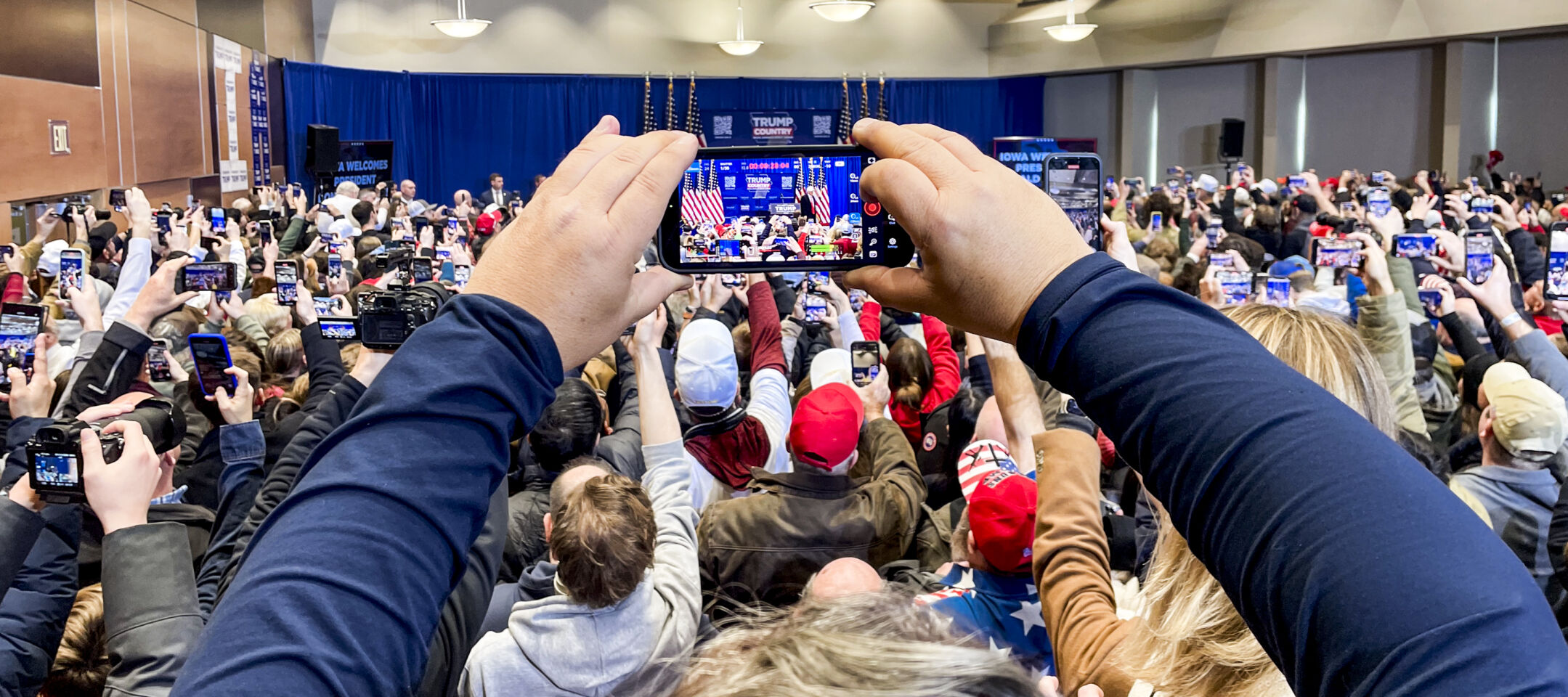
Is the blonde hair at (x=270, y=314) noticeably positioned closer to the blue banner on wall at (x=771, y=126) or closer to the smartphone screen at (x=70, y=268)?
the smartphone screen at (x=70, y=268)

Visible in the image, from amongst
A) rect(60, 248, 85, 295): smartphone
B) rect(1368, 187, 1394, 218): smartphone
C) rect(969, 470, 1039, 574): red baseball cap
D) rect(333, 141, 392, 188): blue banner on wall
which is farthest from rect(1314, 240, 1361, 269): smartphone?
rect(333, 141, 392, 188): blue banner on wall

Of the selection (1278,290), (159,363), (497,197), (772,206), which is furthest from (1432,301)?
(497,197)

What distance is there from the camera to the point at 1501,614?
1.50 ft

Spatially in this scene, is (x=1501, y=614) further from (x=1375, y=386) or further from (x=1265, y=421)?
(x=1375, y=386)

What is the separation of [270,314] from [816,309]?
206 cm

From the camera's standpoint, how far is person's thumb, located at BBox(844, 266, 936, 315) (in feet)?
2.43

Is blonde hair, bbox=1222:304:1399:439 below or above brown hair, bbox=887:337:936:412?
above

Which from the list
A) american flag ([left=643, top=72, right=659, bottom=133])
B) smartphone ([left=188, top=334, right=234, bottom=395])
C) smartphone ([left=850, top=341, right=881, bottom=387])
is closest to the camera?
smartphone ([left=188, top=334, right=234, bottom=395])

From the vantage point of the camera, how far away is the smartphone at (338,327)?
2861 millimetres

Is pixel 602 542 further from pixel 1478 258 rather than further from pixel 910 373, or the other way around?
pixel 1478 258

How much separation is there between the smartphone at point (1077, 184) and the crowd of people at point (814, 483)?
338 mm

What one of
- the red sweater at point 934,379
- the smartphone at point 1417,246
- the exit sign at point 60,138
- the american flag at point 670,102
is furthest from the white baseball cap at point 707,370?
the american flag at point 670,102

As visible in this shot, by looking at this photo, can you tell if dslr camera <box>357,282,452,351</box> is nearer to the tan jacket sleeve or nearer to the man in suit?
the tan jacket sleeve

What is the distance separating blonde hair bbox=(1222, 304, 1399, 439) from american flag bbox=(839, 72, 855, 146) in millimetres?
14478
